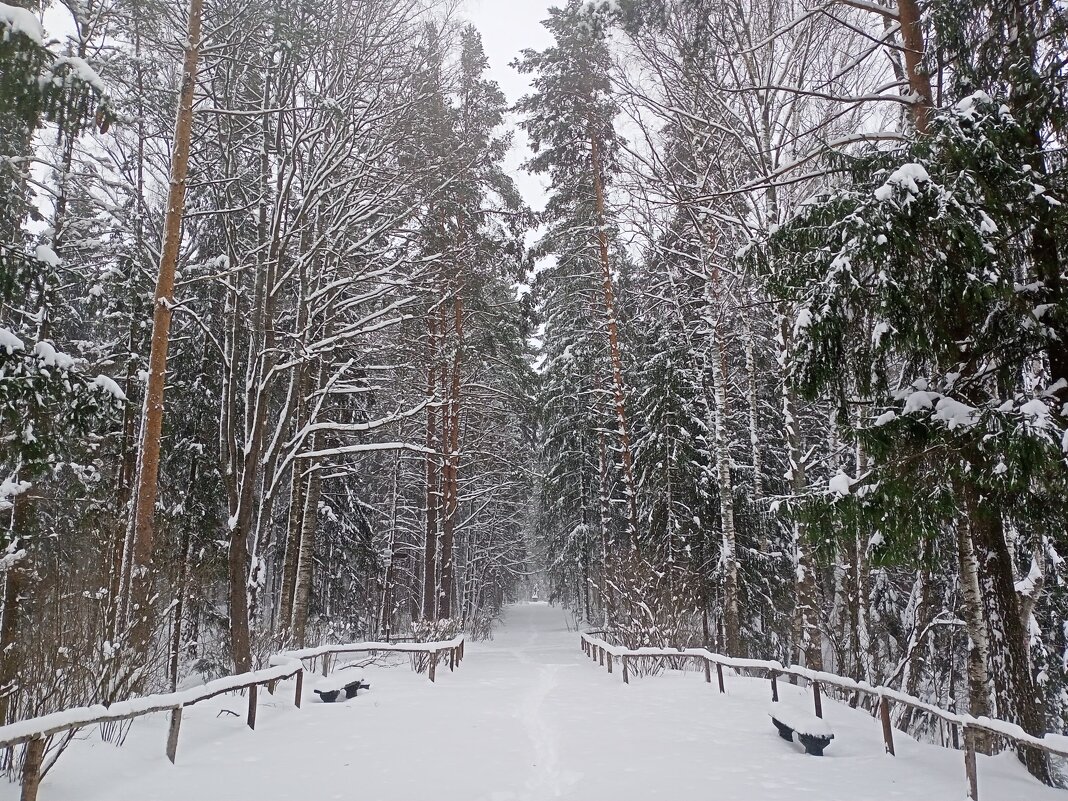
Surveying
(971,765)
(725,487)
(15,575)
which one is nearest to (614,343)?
(725,487)

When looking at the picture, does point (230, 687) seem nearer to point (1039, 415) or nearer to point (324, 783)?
point (324, 783)

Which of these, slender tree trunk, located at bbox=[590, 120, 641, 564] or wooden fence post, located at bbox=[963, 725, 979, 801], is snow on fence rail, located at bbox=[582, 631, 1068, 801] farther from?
slender tree trunk, located at bbox=[590, 120, 641, 564]

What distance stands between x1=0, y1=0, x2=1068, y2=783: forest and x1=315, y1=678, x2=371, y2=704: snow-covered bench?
46.4 inches

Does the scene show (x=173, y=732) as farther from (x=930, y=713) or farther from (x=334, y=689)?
(x=930, y=713)

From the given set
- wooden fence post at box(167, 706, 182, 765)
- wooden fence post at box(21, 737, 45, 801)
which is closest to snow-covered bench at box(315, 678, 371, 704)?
wooden fence post at box(167, 706, 182, 765)

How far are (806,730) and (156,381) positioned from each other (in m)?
8.04

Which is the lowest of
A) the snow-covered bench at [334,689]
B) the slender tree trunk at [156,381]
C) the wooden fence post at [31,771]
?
the snow-covered bench at [334,689]

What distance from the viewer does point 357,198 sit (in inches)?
460

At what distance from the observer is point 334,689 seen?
29.7ft

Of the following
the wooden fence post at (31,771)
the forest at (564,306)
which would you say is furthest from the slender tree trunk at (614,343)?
the wooden fence post at (31,771)

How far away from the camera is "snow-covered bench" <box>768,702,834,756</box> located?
20.5 feet

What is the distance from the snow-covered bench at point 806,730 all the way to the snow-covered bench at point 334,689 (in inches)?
232

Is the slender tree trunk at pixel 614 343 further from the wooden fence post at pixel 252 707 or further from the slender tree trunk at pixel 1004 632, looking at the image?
the wooden fence post at pixel 252 707

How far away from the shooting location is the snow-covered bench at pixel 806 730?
6.24 metres
